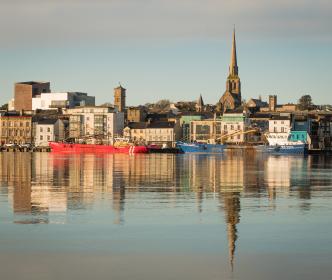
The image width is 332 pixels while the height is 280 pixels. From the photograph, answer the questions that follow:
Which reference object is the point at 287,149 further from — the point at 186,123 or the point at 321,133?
the point at 186,123

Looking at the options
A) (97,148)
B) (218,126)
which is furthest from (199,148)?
(218,126)


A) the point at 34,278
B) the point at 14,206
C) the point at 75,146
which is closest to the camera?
the point at 34,278

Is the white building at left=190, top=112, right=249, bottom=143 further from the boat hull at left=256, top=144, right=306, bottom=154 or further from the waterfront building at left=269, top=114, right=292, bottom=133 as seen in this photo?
the boat hull at left=256, top=144, right=306, bottom=154

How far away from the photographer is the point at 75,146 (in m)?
159

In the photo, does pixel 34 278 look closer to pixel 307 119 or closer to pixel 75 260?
pixel 75 260

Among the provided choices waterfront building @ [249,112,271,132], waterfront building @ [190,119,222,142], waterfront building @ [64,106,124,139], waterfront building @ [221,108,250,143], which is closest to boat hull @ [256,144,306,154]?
waterfront building @ [221,108,250,143]

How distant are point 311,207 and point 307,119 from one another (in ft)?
525

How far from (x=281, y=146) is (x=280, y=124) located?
25629 millimetres

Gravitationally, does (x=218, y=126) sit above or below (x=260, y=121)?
below

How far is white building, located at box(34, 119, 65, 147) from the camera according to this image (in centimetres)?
18731

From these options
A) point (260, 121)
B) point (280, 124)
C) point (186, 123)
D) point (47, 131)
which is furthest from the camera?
point (260, 121)

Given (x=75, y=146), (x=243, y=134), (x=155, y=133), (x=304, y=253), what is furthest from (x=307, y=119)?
(x=304, y=253)

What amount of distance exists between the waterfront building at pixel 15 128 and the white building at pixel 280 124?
5401 cm

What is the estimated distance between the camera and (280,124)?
186 meters
